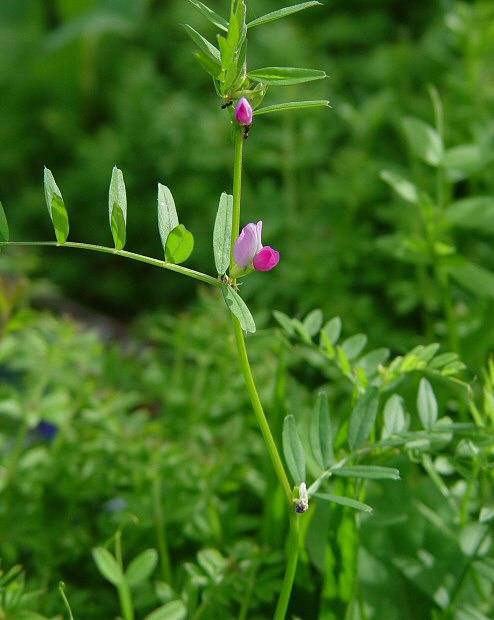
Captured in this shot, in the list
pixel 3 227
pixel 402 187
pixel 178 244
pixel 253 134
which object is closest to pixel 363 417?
pixel 178 244

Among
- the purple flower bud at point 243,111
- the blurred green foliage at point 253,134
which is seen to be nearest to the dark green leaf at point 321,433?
the purple flower bud at point 243,111

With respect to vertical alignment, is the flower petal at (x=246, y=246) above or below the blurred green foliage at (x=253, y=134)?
above

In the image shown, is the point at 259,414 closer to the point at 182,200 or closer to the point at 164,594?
the point at 164,594

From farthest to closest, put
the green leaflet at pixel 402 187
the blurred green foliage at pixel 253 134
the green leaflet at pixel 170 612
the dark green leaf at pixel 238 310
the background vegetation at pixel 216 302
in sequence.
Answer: the blurred green foliage at pixel 253 134 → the green leaflet at pixel 402 187 → the background vegetation at pixel 216 302 → the green leaflet at pixel 170 612 → the dark green leaf at pixel 238 310

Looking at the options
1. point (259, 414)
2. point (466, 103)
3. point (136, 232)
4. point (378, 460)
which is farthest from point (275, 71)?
point (136, 232)

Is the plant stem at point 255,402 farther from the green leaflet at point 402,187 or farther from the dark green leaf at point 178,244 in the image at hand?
the green leaflet at point 402,187

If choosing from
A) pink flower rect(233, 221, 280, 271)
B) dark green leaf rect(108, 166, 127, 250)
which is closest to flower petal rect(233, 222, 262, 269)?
pink flower rect(233, 221, 280, 271)

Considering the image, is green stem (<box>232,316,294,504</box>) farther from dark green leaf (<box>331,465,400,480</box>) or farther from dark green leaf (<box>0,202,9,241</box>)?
dark green leaf (<box>0,202,9,241</box>)

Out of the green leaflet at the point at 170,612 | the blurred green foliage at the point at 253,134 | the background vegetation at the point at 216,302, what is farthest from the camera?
the blurred green foliage at the point at 253,134
